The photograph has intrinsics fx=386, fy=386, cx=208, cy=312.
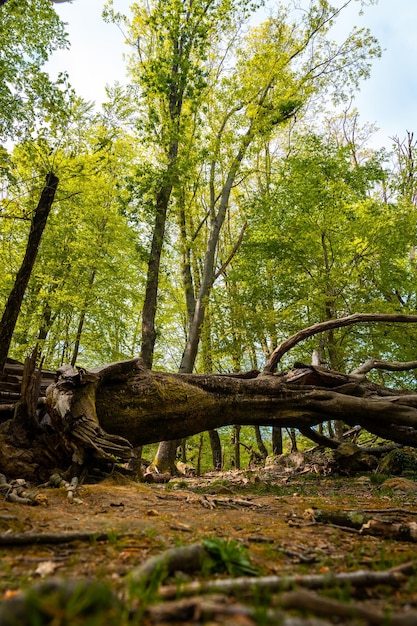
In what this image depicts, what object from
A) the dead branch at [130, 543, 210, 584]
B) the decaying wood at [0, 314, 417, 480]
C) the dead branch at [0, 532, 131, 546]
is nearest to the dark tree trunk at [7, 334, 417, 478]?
the decaying wood at [0, 314, 417, 480]

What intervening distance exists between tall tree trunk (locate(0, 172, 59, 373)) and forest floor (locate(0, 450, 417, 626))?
3474 millimetres

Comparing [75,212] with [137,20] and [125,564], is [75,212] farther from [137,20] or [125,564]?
[125,564]

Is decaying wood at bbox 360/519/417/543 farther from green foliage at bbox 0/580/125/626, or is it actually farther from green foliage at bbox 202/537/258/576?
green foliage at bbox 0/580/125/626

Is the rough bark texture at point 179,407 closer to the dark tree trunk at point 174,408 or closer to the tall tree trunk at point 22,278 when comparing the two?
the dark tree trunk at point 174,408

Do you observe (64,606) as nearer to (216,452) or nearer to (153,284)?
(153,284)

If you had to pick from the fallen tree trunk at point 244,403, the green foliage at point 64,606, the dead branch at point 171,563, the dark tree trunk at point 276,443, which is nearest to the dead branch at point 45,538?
the dead branch at point 171,563

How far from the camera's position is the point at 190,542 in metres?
2.74

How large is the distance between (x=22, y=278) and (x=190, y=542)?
6.45 metres

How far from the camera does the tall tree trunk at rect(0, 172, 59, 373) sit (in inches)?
283

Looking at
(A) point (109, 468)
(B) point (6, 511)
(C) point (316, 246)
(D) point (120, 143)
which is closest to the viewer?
(B) point (6, 511)

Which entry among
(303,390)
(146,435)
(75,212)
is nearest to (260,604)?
(146,435)

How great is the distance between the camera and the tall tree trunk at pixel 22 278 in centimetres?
720

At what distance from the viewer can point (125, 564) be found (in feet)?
7.20

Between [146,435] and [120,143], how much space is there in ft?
49.5
